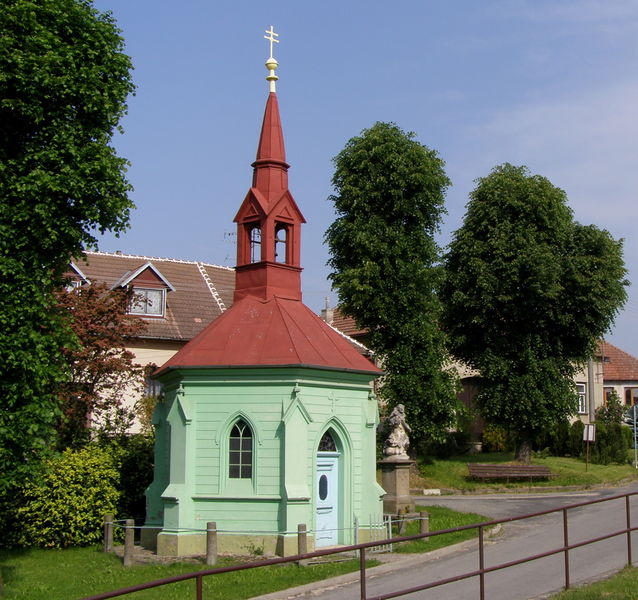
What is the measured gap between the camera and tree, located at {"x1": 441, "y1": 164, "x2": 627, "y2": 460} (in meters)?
35.2

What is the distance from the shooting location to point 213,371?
64.1 feet

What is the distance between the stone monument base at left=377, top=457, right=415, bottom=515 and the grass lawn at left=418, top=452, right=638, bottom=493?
10.2 m

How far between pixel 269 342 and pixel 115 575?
6.15 m

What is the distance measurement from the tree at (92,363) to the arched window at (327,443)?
26.3 ft

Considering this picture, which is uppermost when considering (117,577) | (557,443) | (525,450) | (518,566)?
(557,443)

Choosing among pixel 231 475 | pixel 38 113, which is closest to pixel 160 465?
pixel 231 475

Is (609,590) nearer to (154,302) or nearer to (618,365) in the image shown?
(154,302)

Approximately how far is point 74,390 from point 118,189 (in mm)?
11240

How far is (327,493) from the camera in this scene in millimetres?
19844

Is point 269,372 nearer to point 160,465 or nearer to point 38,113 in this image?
point 160,465

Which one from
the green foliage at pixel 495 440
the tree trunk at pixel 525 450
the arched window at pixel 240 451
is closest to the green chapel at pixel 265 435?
the arched window at pixel 240 451

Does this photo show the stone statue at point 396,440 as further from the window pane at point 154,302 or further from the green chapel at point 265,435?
the window pane at point 154,302

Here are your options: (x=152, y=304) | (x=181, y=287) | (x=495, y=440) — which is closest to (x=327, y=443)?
(x=152, y=304)

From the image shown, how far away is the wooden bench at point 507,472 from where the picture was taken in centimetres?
3334
